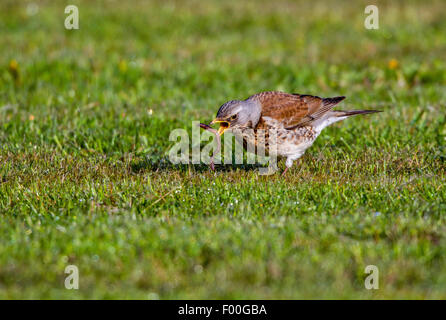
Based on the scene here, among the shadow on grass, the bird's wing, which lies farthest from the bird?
the shadow on grass

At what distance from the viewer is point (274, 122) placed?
24.5ft

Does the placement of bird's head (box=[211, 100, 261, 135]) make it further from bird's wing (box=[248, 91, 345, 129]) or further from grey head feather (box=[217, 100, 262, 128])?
bird's wing (box=[248, 91, 345, 129])

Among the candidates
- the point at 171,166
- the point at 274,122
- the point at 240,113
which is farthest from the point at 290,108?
the point at 171,166

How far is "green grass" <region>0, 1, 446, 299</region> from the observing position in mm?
5004

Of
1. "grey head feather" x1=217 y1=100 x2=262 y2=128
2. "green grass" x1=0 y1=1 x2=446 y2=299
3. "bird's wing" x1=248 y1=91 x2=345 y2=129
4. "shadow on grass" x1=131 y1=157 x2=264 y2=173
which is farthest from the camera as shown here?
"shadow on grass" x1=131 y1=157 x2=264 y2=173

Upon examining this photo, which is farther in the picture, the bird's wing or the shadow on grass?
the shadow on grass

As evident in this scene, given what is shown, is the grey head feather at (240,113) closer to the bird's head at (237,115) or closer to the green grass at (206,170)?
the bird's head at (237,115)

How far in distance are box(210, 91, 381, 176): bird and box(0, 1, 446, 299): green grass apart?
1.15ft

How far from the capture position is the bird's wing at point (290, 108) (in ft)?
24.7

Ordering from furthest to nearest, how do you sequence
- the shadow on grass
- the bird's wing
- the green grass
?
the shadow on grass < the bird's wing < the green grass

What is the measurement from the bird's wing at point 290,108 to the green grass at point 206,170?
1.87 feet

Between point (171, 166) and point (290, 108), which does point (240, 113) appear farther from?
point (171, 166)

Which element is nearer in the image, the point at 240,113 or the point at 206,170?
the point at 240,113

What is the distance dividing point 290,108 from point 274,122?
378 mm
